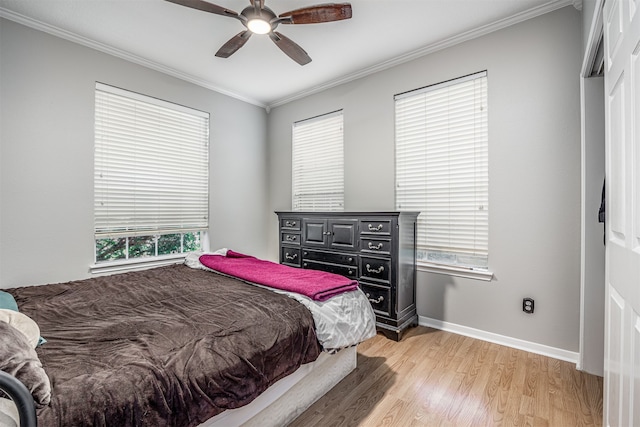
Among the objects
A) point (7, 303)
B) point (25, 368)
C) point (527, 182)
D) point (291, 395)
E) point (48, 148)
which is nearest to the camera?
point (25, 368)

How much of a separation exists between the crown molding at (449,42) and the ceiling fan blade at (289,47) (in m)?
1.15

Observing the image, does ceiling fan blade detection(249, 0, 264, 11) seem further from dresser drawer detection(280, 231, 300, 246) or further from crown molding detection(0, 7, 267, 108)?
dresser drawer detection(280, 231, 300, 246)

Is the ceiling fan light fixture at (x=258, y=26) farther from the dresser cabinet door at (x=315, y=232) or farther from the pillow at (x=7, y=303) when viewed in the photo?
the pillow at (x=7, y=303)

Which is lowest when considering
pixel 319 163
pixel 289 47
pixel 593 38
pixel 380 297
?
pixel 380 297

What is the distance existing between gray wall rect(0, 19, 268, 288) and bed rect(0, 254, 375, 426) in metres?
0.74

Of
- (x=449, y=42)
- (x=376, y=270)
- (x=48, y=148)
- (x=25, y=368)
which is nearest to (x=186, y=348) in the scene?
(x=25, y=368)

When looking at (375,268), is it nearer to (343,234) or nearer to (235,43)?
(343,234)

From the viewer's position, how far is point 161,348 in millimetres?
1217

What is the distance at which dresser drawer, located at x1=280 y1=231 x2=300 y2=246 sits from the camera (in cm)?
352

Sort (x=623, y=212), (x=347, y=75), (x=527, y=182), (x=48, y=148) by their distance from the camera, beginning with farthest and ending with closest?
(x=347, y=75)
(x=48, y=148)
(x=527, y=182)
(x=623, y=212)

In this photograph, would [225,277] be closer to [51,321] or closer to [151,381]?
[51,321]

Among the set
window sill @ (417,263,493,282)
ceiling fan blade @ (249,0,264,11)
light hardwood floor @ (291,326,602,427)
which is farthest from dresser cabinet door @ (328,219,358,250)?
ceiling fan blade @ (249,0,264,11)

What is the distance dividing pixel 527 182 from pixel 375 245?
Answer: 1370mm

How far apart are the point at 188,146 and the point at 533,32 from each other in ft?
11.9
